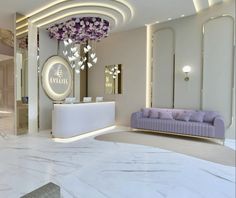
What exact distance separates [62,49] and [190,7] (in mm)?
4560

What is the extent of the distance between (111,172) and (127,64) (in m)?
5.04

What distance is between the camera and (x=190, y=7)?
541cm

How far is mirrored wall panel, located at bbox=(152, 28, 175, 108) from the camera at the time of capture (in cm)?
652

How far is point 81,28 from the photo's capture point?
5848mm

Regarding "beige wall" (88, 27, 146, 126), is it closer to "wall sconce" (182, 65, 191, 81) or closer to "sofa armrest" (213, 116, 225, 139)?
"wall sconce" (182, 65, 191, 81)

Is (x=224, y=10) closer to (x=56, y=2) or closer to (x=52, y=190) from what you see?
Result: (x=56, y=2)

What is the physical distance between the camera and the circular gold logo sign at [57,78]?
6.69 metres

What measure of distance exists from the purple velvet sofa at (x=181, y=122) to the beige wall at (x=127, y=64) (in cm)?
86

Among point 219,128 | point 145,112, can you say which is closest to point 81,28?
point 145,112

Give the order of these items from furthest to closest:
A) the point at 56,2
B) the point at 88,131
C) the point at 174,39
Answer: the point at 174,39 → the point at 88,131 → the point at 56,2

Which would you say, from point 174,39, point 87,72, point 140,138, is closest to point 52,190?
point 140,138

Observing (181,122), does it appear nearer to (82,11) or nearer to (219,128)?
(219,128)

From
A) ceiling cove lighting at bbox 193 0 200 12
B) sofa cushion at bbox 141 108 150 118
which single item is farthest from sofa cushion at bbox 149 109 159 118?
ceiling cove lighting at bbox 193 0 200 12

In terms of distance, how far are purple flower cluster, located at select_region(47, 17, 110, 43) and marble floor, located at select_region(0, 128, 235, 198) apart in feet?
11.3
